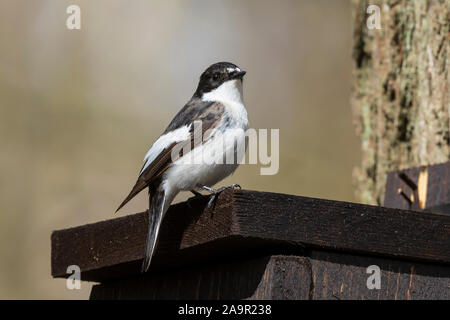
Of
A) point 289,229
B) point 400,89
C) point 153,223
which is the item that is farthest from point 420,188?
point 153,223

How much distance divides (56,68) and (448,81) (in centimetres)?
428

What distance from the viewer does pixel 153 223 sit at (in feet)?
11.6

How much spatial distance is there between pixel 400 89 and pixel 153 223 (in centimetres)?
211

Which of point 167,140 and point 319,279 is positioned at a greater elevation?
point 167,140

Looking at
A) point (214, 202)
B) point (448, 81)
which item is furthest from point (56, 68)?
point (214, 202)

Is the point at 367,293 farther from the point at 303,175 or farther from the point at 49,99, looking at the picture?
the point at 49,99

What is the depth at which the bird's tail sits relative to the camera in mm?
3453

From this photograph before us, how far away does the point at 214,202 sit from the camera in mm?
3355

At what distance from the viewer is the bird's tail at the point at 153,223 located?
345cm

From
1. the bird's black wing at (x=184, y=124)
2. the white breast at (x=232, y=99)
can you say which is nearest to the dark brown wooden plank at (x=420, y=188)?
the white breast at (x=232, y=99)

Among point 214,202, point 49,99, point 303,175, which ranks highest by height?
point 49,99

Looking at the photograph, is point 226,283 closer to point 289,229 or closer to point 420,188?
point 289,229

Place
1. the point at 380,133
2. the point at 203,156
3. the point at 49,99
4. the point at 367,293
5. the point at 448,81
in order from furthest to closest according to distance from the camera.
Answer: the point at 49,99 < the point at 380,133 < the point at 448,81 < the point at 203,156 < the point at 367,293

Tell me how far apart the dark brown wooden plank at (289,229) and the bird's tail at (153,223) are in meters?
0.06
